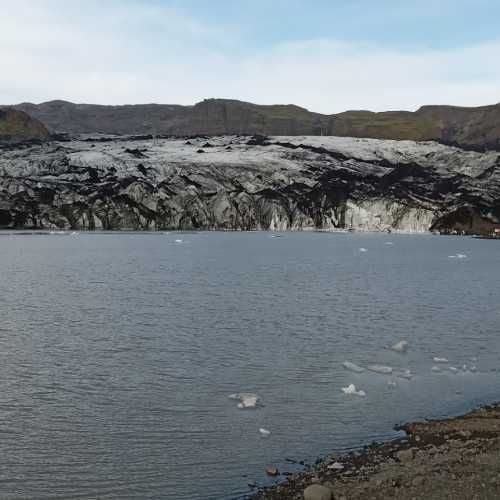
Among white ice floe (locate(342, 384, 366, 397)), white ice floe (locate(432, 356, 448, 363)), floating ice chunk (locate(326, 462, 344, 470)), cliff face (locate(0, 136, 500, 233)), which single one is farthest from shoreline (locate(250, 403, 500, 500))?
cliff face (locate(0, 136, 500, 233))

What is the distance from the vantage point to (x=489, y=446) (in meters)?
11.6

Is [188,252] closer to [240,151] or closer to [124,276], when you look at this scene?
[124,276]

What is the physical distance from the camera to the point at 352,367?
→ 18172mm

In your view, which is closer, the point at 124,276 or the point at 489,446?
the point at 489,446

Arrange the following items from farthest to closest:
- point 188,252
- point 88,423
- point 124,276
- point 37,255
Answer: point 188,252 → point 37,255 → point 124,276 → point 88,423

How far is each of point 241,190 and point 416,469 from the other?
3903 inches

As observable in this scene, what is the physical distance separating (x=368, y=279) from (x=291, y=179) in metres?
70.5

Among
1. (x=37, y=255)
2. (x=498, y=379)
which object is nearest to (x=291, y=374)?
(x=498, y=379)

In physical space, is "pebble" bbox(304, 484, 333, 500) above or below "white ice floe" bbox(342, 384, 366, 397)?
above

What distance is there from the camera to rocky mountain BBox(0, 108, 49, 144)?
17275cm

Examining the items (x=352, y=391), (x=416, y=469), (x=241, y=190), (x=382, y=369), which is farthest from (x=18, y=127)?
(x=416, y=469)

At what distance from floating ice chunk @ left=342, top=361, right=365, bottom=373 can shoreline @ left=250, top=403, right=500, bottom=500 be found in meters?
4.74

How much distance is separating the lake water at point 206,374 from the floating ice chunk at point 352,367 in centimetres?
21

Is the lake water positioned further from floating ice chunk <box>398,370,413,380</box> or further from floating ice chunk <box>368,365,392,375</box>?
floating ice chunk <box>368,365,392,375</box>
